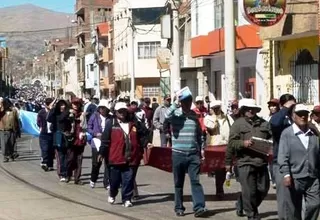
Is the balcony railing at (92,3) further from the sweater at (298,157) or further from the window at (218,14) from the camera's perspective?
the sweater at (298,157)

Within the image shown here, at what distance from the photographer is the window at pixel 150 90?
7062 cm

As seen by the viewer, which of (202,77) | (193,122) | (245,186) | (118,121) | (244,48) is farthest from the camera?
(202,77)

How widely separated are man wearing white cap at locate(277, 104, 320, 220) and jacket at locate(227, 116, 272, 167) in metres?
1.43

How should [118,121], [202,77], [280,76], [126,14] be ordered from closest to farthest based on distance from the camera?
[118,121] → [280,76] → [202,77] → [126,14]

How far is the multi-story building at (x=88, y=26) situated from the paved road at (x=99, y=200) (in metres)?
76.7

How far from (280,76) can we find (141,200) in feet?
42.6

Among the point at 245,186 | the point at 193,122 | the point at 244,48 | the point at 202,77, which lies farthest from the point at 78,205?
the point at 202,77

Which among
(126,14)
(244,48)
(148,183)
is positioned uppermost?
(126,14)

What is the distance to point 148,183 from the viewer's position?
16953 millimetres

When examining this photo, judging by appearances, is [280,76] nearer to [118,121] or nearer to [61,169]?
[61,169]

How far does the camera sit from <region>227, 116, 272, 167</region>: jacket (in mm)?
11000

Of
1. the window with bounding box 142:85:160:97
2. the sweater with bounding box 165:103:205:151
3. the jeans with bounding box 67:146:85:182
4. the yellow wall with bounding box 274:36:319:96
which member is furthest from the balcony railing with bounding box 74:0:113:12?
the sweater with bounding box 165:103:205:151

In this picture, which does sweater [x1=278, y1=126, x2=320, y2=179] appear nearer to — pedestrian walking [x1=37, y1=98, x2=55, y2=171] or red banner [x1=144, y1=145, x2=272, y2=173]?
red banner [x1=144, y1=145, x2=272, y2=173]

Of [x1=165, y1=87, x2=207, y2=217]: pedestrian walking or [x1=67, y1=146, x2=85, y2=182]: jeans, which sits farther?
[x1=67, y1=146, x2=85, y2=182]: jeans
